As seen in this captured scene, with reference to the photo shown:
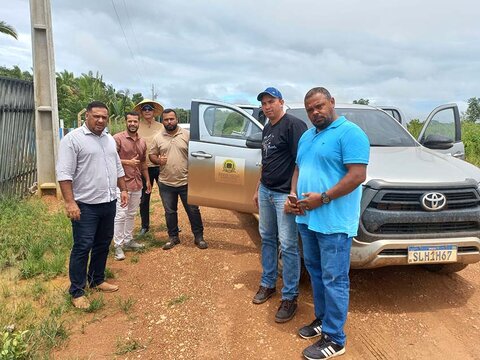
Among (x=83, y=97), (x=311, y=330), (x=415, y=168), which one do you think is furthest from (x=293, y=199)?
(x=83, y=97)

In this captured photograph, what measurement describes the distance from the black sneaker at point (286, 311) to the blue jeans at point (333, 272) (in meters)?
0.50

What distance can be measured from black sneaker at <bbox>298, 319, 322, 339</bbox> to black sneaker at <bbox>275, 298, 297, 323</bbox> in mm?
222

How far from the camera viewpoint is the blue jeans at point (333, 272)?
2.53 m

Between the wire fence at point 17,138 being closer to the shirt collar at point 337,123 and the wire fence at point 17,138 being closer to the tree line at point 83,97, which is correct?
the shirt collar at point 337,123

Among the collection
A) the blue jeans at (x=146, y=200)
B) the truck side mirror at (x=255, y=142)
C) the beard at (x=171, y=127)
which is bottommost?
the blue jeans at (x=146, y=200)

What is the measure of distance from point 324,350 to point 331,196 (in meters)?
1.11

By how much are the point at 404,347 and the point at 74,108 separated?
89.2 ft

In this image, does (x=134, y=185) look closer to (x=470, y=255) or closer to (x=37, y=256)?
(x=37, y=256)

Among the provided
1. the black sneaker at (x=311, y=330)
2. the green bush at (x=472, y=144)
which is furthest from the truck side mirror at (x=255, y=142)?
the green bush at (x=472, y=144)

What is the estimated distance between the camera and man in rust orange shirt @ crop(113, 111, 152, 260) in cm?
463

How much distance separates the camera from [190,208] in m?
5.02

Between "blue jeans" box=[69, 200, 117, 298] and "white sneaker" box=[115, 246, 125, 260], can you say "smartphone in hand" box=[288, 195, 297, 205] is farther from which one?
"white sneaker" box=[115, 246, 125, 260]

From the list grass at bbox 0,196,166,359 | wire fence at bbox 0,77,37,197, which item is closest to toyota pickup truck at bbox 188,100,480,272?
grass at bbox 0,196,166,359

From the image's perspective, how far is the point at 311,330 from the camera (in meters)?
2.94
